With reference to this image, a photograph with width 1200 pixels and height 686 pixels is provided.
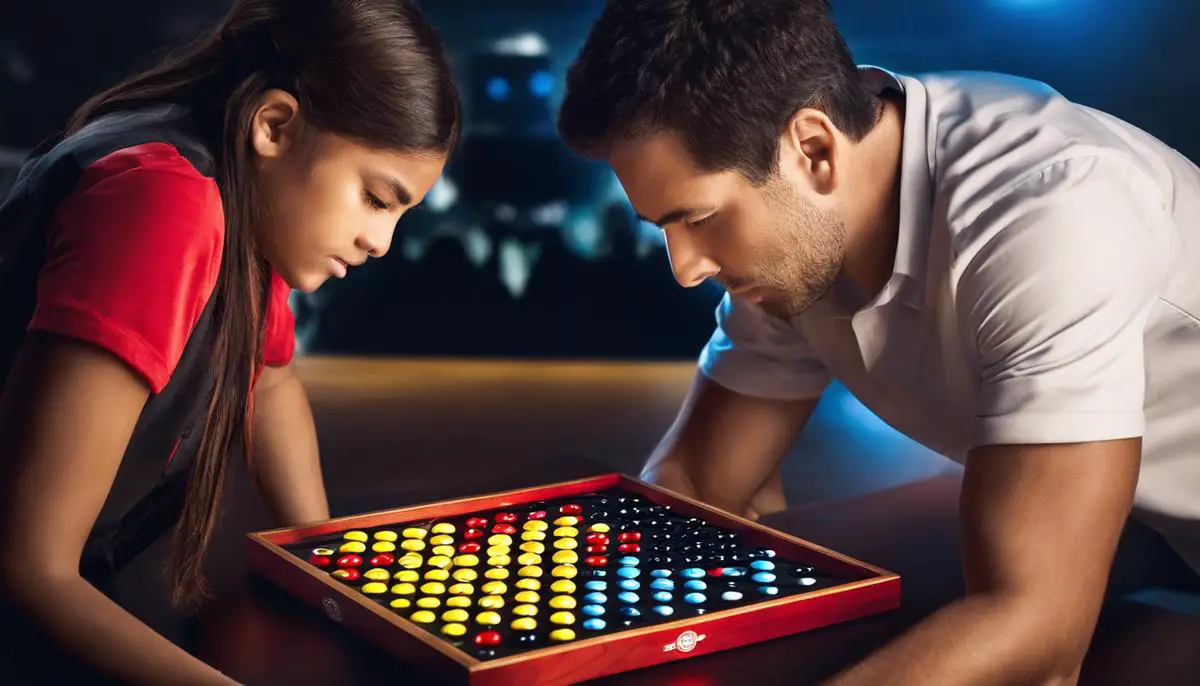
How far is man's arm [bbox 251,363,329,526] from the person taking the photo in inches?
62.1

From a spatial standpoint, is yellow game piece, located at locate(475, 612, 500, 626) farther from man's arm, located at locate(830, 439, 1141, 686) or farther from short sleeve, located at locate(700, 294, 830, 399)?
short sleeve, located at locate(700, 294, 830, 399)

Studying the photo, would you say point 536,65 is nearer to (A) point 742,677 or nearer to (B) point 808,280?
(B) point 808,280

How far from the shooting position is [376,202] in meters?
1.32

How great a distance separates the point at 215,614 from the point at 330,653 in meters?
0.16

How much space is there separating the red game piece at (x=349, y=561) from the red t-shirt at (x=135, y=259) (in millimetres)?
249

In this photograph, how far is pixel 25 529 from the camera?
3.30 ft

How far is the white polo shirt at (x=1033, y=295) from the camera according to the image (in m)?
1.15

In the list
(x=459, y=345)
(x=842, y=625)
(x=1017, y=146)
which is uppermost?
(x=1017, y=146)

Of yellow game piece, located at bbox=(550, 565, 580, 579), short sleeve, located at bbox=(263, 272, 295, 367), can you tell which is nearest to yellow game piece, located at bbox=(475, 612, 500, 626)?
yellow game piece, located at bbox=(550, 565, 580, 579)

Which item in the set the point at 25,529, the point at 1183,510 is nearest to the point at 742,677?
the point at 25,529

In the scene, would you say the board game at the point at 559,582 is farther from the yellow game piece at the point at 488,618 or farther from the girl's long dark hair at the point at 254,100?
the girl's long dark hair at the point at 254,100

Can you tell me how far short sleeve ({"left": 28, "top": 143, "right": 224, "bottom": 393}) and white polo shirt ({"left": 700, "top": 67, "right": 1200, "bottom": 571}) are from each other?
750 millimetres

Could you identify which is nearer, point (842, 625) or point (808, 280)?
point (842, 625)

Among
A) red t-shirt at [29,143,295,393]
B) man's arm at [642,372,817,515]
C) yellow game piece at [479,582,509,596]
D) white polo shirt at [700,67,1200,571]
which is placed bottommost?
man's arm at [642,372,817,515]
